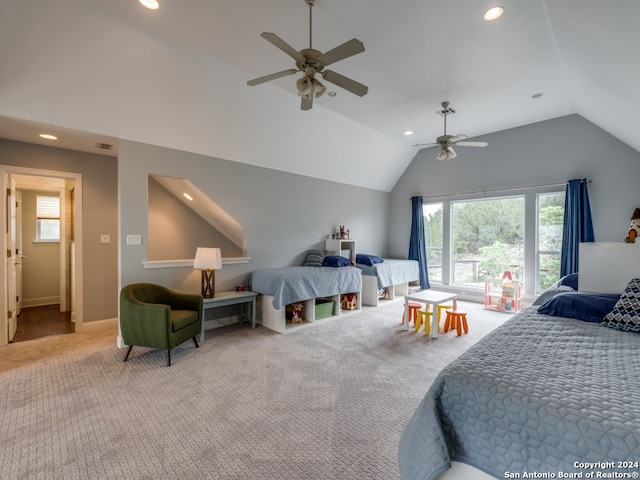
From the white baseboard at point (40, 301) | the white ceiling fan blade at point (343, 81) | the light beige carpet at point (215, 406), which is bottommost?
the light beige carpet at point (215, 406)

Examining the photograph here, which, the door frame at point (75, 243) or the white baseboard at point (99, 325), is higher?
the door frame at point (75, 243)

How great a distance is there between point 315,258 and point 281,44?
3479 millimetres

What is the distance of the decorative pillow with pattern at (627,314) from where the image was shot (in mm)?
1879

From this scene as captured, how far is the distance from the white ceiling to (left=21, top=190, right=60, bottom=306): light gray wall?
9.04 ft

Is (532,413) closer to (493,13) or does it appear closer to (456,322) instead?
(493,13)

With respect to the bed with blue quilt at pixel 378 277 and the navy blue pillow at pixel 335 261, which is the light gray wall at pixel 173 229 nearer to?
the navy blue pillow at pixel 335 261

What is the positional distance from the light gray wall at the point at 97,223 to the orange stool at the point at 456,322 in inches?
184

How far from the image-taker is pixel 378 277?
5.31 m

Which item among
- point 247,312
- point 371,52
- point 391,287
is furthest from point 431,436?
point 391,287

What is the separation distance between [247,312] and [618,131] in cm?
581

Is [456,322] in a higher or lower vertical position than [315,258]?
lower

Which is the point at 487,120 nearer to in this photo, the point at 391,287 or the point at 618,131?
the point at 618,131

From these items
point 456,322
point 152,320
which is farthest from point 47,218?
point 456,322

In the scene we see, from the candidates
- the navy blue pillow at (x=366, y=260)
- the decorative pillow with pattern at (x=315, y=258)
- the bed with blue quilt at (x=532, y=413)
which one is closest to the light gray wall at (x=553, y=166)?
the navy blue pillow at (x=366, y=260)
